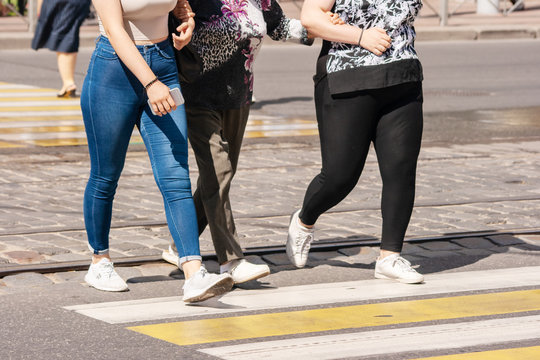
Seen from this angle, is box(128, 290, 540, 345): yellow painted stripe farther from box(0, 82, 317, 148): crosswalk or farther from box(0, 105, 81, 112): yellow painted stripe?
box(0, 105, 81, 112): yellow painted stripe

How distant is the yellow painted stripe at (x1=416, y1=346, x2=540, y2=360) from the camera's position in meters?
4.61

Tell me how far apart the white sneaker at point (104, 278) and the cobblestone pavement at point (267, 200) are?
62 cm

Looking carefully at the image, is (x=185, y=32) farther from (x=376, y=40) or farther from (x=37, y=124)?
(x=37, y=124)

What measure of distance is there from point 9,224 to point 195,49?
2.21 m

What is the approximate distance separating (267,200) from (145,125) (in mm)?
2813

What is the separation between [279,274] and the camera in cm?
617

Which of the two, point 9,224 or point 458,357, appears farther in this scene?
point 9,224

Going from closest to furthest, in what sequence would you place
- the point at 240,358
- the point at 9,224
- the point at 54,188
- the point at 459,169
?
1. the point at 240,358
2. the point at 9,224
3. the point at 54,188
4. the point at 459,169

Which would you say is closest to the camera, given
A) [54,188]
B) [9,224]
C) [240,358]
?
[240,358]

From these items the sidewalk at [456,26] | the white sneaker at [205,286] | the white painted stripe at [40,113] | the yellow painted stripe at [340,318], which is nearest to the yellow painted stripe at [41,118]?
the white painted stripe at [40,113]

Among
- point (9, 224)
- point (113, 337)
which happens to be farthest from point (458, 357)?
point (9, 224)

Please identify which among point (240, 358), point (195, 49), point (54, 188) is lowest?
point (54, 188)

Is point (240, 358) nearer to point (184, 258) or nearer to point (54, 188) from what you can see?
point (184, 258)

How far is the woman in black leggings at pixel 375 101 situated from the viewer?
19.0ft
